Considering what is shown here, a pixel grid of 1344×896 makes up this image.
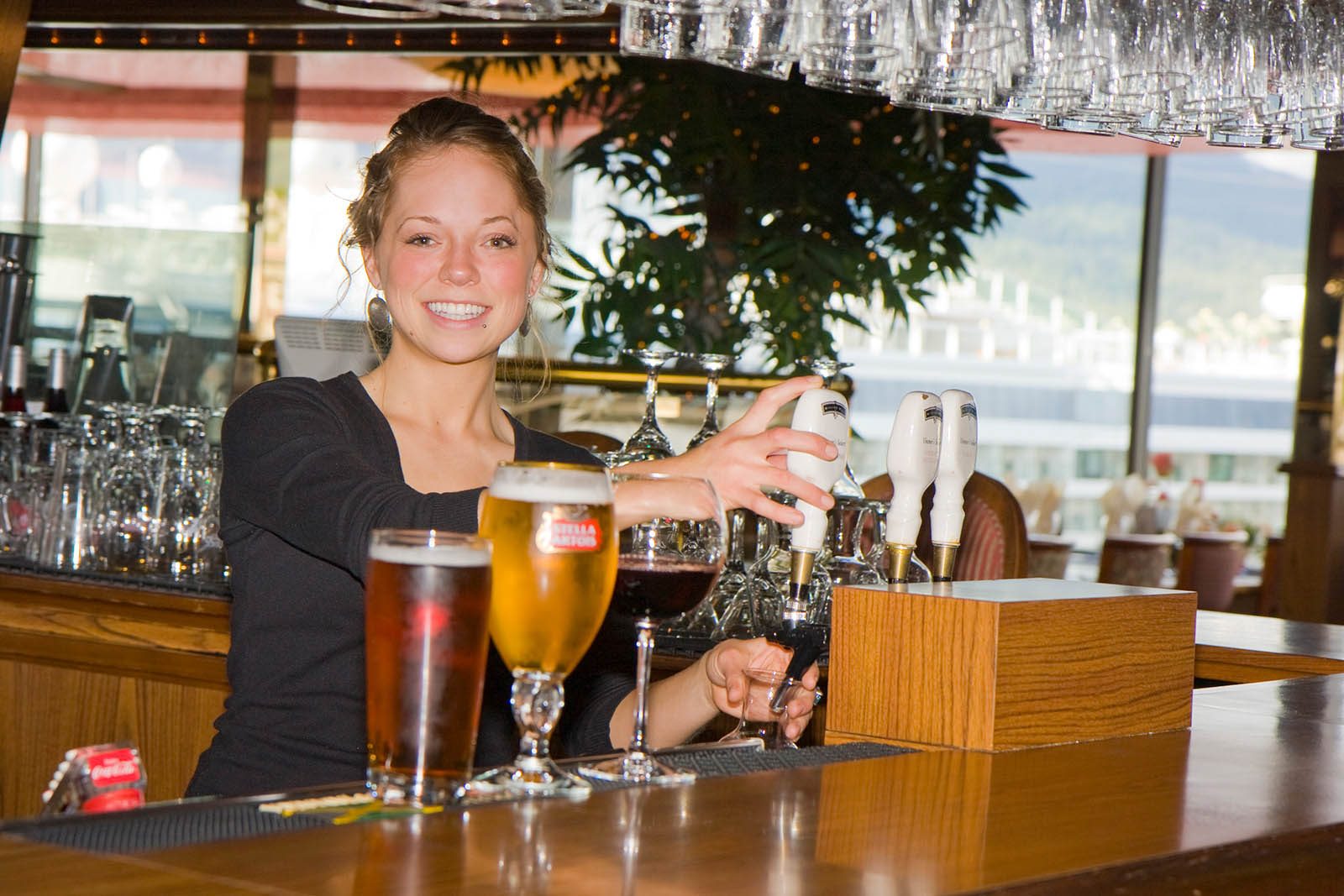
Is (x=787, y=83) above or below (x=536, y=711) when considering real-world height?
above

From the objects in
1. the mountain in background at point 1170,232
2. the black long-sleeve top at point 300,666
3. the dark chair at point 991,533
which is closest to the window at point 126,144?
the mountain in background at point 1170,232

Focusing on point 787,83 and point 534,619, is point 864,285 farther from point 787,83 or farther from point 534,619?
point 534,619

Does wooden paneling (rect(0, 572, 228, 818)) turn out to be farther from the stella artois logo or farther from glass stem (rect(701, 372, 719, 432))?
the stella artois logo

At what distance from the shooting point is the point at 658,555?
3.71 ft

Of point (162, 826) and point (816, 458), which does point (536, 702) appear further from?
point (816, 458)

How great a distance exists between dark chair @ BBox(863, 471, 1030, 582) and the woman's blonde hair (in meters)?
1.21

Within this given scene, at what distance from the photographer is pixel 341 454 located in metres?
1.45

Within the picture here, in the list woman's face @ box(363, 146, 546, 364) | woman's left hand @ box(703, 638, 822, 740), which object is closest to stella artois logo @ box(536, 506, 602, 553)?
woman's left hand @ box(703, 638, 822, 740)

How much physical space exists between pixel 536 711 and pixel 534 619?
2.8 inches

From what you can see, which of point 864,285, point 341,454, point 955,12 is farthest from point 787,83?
point 341,454

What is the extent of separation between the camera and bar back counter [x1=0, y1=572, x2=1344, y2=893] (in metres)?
0.85

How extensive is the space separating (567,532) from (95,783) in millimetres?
309

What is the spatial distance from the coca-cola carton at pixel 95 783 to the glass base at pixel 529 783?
0.66ft

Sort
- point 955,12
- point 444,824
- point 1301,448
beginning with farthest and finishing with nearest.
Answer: point 1301,448 < point 955,12 < point 444,824
